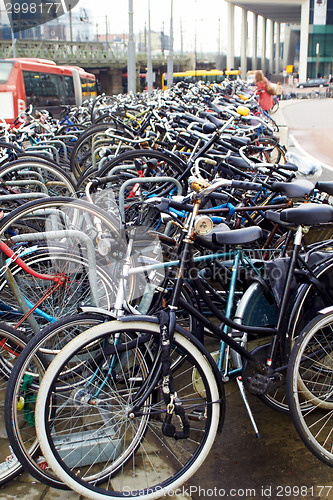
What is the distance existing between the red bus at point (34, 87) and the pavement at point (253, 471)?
14.6 metres

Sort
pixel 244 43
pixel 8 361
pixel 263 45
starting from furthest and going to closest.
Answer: pixel 263 45, pixel 244 43, pixel 8 361

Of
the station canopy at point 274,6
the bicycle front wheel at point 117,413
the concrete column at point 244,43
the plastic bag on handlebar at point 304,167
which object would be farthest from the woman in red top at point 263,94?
the concrete column at point 244,43

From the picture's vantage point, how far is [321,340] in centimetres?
279

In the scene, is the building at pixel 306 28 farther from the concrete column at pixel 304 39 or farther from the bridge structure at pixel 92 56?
the bridge structure at pixel 92 56

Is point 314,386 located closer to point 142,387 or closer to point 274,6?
point 142,387

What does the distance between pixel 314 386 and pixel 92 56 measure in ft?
175

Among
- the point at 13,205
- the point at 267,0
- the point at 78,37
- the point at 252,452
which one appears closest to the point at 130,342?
the point at 252,452

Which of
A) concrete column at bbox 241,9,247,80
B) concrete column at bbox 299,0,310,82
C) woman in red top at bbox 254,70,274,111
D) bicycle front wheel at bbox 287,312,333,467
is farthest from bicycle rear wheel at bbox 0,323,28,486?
concrete column at bbox 241,9,247,80

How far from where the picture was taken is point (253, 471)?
104 inches

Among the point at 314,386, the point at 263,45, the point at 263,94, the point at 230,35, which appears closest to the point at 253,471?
the point at 314,386

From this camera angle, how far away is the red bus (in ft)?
55.6

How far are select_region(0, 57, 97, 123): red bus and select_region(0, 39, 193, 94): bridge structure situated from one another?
2258cm

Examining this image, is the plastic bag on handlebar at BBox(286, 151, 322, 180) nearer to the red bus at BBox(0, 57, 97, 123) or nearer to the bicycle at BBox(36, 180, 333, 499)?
the bicycle at BBox(36, 180, 333, 499)

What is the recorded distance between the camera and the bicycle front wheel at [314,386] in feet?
8.20
